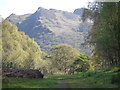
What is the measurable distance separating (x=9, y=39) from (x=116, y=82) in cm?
5354

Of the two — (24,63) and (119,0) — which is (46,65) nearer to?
(24,63)

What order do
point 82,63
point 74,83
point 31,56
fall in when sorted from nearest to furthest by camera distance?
point 74,83 < point 82,63 < point 31,56

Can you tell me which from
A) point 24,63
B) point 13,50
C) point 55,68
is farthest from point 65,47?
point 13,50

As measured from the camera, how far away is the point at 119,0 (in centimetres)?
2983

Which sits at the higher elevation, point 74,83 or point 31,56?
point 31,56

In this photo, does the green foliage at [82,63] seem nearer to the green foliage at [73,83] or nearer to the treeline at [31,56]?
the treeline at [31,56]

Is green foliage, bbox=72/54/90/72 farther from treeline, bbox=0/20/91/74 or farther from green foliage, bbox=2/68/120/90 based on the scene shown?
green foliage, bbox=2/68/120/90

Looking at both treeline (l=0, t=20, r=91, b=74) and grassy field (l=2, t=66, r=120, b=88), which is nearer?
grassy field (l=2, t=66, r=120, b=88)

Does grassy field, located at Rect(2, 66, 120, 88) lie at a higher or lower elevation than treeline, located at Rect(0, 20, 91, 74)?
lower

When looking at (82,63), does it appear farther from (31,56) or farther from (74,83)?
(74,83)

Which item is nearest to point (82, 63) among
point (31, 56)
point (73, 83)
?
point (31, 56)

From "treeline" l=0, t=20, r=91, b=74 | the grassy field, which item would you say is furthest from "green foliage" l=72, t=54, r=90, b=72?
the grassy field

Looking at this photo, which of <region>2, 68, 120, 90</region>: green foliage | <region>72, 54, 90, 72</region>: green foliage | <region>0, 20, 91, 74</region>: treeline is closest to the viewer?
<region>2, 68, 120, 90</region>: green foliage

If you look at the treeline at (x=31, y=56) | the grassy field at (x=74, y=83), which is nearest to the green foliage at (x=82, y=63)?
the treeline at (x=31, y=56)
